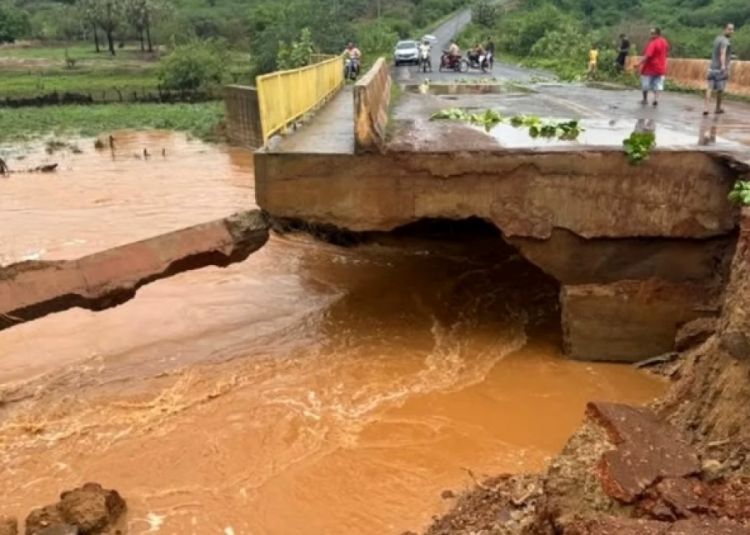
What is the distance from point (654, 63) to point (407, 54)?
873 inches

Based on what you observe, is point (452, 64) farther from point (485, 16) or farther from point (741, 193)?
point (485, 16)

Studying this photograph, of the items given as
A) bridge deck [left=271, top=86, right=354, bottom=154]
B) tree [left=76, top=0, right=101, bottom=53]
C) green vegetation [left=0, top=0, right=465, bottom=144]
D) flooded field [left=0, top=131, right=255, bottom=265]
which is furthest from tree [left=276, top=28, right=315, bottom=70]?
tree [left=76, top=0, right=101, bottom=53]

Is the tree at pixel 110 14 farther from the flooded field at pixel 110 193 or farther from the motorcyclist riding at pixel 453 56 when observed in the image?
the motorcyclist riding at pixel 453 56

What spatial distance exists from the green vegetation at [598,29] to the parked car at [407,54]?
566 cm

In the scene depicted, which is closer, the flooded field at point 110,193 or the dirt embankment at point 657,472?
the dirt embankment at point 657,472

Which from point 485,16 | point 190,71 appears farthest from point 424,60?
point 485,16

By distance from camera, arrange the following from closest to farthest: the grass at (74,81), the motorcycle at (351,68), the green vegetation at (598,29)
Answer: the motorcycle at (351,68) < the green vegetation at (598,29) < the grass at (74,81)

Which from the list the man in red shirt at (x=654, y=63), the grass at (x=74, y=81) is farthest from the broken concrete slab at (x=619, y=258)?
the grass at (x=74, y=81)

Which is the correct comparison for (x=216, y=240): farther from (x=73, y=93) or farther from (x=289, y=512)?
(x=73, y=93)

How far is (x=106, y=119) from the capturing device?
39625mm

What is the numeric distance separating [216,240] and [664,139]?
5.30 metres

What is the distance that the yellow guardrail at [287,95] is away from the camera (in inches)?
361

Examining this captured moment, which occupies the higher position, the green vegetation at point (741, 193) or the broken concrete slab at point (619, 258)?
the green vegetation at point (741, 193)

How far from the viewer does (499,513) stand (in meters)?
5.45
